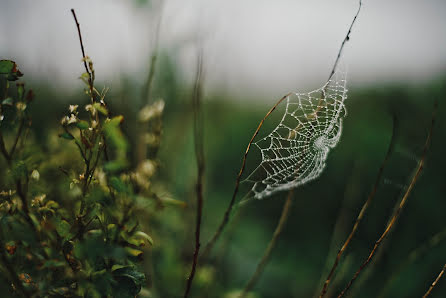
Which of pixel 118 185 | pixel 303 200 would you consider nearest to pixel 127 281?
pixel 118 185

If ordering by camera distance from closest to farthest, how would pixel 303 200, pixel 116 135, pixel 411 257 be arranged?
1. pixel 116 135
2. pixel 411 257
3. pixel 303 200

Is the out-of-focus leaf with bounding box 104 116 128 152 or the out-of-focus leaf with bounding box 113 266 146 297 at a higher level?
the out-of-focus leaf with bounding box 104 116 128 152

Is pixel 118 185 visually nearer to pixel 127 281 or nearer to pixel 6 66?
pixel 127 281

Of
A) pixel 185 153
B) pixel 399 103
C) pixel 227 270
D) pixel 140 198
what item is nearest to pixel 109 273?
pixel 140 198

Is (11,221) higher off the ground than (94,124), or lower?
lower

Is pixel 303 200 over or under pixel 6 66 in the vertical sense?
under

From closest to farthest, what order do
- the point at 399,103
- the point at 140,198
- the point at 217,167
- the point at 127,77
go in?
the point at 140,198, the point at 127,77, the point at 399,103, the point at 217,167

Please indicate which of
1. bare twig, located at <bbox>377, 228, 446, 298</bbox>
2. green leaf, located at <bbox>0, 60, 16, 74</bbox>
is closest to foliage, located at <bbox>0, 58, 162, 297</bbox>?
green leaf, located at <bbox>0, 60, 16, 74</bbox>

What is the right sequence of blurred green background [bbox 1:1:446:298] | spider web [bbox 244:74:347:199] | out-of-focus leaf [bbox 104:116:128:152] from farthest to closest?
blurred green background [bbox 1:1:446:298]
spider web [bbox 244:74:347:199]
out-of-focus leaf [bbox 104:116:128:152]

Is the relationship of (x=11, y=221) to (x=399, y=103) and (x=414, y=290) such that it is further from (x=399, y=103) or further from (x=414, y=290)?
(x=399, y=103)

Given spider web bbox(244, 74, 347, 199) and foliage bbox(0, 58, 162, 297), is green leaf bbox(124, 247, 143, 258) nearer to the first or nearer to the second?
foliage bbox(0, 58, 162, 297)

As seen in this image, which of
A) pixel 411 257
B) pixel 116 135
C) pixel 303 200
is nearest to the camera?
pixel 116 135
